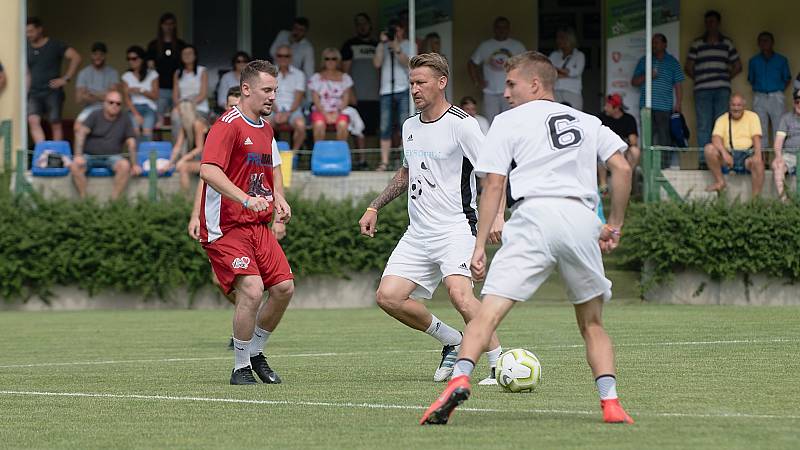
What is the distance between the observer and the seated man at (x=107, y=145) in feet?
70.1

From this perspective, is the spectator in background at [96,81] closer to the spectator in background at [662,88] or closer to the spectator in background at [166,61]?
the spectator in background at [166,61]

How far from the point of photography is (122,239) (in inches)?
821

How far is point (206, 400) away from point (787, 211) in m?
12.3

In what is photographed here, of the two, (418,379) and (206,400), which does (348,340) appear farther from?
(206,400)

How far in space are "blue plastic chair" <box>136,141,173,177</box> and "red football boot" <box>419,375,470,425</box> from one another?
47.3 feet

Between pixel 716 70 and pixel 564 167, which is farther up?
pixel 716 70

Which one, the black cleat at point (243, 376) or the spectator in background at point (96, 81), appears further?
the spectator in background at point (96, 81)

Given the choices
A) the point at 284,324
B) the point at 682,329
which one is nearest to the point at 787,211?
the point at 682,329

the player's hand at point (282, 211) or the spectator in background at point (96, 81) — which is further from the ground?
the spectator in background at point (96, 81)

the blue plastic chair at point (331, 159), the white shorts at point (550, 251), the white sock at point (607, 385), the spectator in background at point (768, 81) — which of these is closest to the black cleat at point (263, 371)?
the white shorts at point (550, 251)

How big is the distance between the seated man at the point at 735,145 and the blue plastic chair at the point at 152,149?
7.84 meters

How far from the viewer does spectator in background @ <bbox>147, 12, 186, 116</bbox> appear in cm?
2247

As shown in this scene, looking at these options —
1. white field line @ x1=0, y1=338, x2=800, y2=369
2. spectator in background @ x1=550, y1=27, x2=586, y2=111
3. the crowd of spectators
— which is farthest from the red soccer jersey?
spectator in background @ x1=550, y1=27, x2=586, y2=111

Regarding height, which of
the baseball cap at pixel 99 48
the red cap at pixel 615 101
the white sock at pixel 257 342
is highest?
the baseball cap at pixel 99 48
